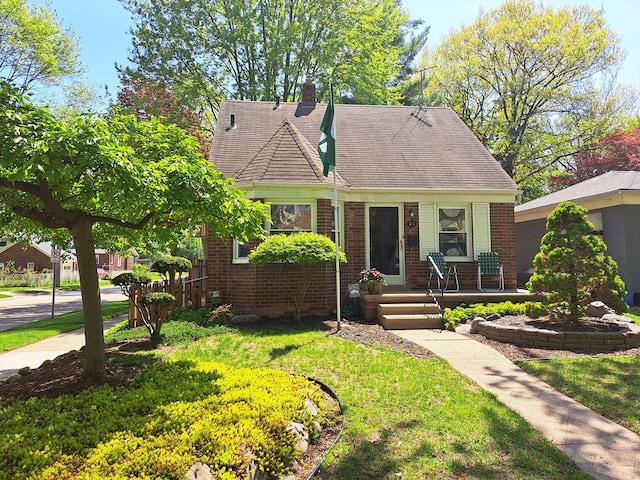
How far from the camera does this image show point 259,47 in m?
21.5

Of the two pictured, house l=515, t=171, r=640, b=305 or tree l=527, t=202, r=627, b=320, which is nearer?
tree l=527, t=202, r=627, b=320

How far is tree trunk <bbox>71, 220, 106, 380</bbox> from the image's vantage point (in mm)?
4480

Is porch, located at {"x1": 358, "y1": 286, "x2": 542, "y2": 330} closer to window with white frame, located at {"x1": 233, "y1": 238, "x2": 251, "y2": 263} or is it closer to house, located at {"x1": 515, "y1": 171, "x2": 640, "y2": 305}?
window with white frame, located at {"x1": 233, "y1": 238, "x2": 251, "y2": 263}

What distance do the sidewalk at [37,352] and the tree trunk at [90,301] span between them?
2.27 metres

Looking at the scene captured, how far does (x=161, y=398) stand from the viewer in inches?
148

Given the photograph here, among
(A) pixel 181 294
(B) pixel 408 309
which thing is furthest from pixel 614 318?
(A) pixel 181 294

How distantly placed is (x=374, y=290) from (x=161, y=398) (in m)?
6.17

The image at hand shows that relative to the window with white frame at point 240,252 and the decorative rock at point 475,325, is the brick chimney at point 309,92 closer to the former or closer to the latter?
the window with white frame at point 240,252

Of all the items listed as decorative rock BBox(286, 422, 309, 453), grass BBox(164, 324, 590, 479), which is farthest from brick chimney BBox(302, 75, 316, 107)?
decorative rock BBox(286, 422, 309, 453)

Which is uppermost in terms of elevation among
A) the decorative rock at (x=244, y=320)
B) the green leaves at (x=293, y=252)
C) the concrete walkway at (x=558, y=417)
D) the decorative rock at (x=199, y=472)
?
the green leaves at (x=293, y=252)

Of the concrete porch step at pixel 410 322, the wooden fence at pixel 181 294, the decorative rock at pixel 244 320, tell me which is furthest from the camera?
the wooden fence at pixel 181 294

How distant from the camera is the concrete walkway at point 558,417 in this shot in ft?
10.7

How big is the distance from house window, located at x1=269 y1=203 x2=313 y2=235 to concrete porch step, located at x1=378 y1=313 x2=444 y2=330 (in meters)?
2.88

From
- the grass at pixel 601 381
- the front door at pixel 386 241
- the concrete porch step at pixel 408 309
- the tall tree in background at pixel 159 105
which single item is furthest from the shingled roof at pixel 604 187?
the tall tree in background at pixel 159 105
